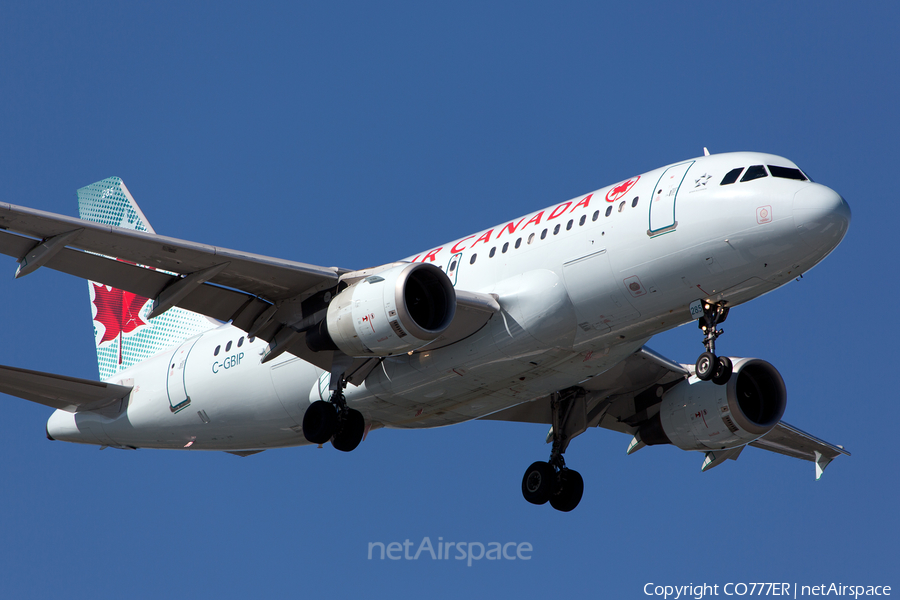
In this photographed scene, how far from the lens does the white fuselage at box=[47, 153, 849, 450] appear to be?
20094 millimetres

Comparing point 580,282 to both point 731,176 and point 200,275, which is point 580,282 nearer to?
point 731,176

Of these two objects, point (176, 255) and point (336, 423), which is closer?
point (176, 255)

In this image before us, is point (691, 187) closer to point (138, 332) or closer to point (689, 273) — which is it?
point (689, 273)

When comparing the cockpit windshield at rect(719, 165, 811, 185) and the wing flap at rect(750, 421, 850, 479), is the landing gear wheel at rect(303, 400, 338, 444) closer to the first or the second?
the cockpit windshield at rect(719, 165, 811, 185)

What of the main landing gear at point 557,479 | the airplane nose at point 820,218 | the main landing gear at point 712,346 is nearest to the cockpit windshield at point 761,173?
the airplane nose at point 820,218

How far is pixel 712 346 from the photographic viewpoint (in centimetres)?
2108

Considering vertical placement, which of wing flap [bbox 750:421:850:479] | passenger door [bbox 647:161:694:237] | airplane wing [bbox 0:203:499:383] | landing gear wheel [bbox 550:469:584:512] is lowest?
landing gear wheel [bbox 550:469:584:512]

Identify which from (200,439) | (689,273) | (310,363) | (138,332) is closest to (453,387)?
(310,363)

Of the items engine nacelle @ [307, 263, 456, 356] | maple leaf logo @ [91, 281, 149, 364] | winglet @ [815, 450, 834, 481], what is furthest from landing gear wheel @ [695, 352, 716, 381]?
maple leaf logo @ [91, 281, 149, 364]

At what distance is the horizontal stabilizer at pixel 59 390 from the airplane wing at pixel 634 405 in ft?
31.8

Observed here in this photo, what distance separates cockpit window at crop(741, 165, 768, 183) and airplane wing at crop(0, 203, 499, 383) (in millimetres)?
5352

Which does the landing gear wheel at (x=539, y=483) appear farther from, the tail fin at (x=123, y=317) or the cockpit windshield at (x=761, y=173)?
the cockpit windshield at (x=761, y=173)

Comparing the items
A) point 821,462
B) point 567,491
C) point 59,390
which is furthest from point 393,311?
point 821,462

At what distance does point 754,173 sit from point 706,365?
12.1 feet
